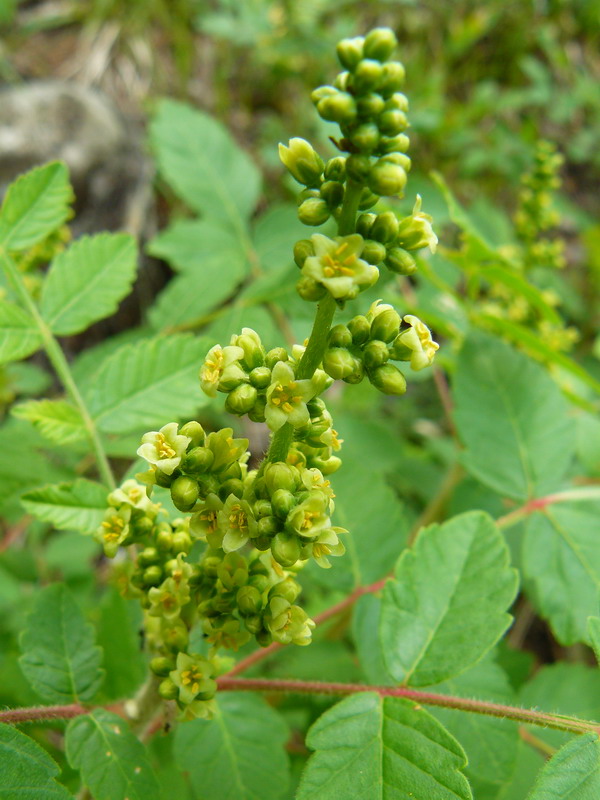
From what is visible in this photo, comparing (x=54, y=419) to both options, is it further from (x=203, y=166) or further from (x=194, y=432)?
(x=203, y=166)

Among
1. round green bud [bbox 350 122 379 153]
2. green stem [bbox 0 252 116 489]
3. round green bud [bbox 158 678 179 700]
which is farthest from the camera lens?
green stem [bbox 0 252 116 489]

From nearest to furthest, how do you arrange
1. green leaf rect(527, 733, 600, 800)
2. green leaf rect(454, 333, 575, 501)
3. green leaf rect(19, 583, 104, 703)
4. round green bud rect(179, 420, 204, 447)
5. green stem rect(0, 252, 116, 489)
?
green leaf rect(527, 733, 600, 800), round green bud rect(179, 420, 204, 447), green leaf rect(19, 583, 104, 703), green stem rect(0, 252, 116, 489), green leaf rect(454, 333, 575, 501)

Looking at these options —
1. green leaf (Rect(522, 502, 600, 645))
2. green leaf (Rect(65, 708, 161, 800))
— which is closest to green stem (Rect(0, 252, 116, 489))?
green leaf (Rect(65, 708, 161, 800))

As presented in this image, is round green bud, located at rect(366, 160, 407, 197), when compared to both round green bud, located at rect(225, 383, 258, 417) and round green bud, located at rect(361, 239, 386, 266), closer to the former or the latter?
round green bud, located at rect(361, 239, 386, 266)

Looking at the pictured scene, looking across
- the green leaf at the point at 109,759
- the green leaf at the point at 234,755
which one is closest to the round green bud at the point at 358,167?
the green leaf at the point at 109,759

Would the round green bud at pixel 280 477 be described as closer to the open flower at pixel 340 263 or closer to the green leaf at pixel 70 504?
the open flower at pixel 340 263

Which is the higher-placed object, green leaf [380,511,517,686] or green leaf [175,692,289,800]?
green leaf [380,511,517,686]

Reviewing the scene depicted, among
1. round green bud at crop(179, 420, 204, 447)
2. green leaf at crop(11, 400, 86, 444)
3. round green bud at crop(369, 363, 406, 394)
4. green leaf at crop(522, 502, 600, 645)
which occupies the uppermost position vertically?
round green bud at crop(369, 363, 406, 394)
